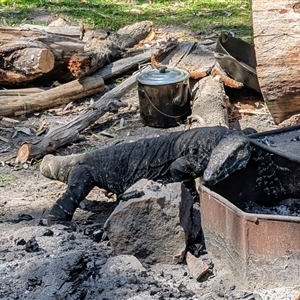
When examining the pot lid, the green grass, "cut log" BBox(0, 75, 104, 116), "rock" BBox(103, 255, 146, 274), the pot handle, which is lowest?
the green grass

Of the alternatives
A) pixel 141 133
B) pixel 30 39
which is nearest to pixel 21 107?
pixel 30 39

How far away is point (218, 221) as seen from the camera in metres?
4.06

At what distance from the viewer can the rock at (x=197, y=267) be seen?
13.4 feet

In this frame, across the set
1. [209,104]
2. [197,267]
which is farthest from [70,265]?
[209,104]

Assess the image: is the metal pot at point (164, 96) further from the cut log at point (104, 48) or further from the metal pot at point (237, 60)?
the cut log at point (104, 48)

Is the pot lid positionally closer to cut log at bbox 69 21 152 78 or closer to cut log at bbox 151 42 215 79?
cut log at bbox 151 42 215 79

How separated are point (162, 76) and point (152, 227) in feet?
11.0

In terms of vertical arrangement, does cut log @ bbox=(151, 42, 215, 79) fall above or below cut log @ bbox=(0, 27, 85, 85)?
below

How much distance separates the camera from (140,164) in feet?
18.5

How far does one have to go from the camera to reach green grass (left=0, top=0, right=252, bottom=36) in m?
10.7

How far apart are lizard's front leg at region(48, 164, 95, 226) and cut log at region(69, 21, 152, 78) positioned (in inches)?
97.4

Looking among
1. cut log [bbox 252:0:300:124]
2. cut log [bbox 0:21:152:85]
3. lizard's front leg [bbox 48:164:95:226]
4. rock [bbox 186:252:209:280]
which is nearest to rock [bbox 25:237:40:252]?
lizard's front leg [bbox 48:164:95:226]

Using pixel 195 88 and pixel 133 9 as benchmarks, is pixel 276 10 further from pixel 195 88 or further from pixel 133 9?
pixel 133 9

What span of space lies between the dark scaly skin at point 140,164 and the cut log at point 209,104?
950 millimetres
